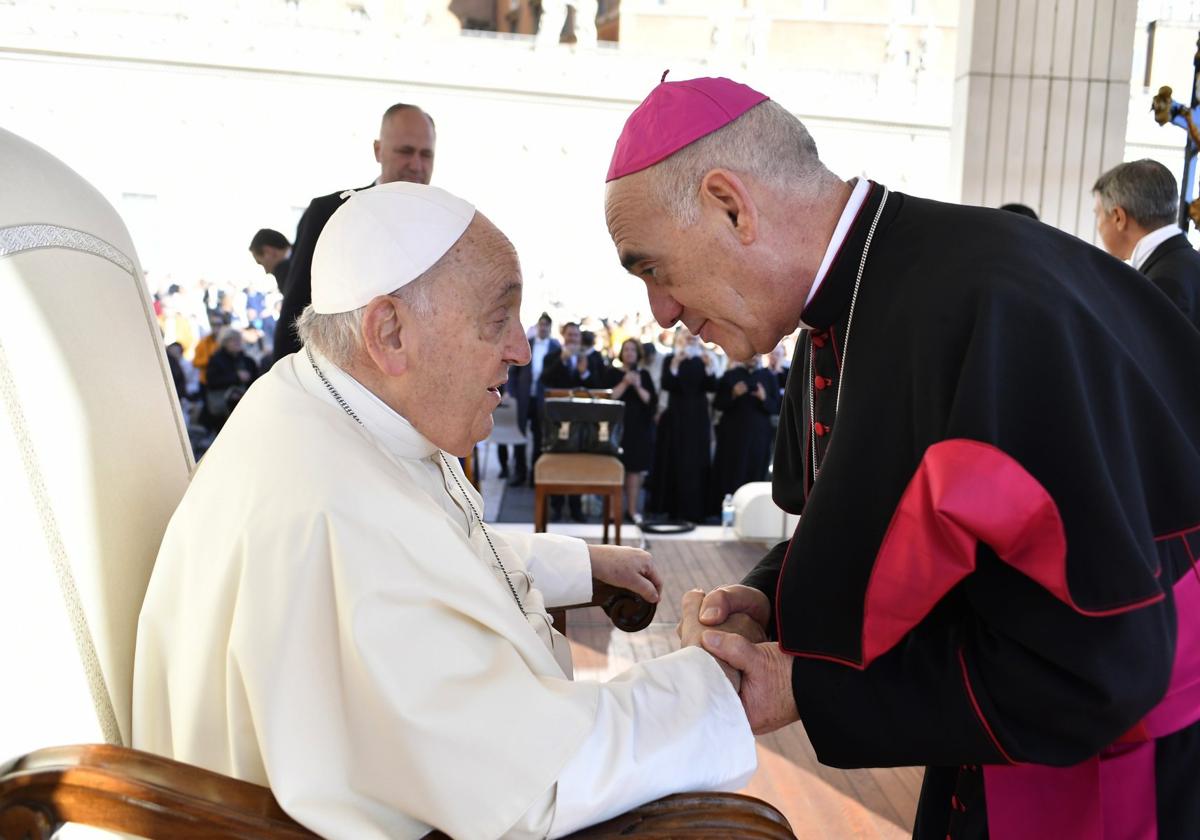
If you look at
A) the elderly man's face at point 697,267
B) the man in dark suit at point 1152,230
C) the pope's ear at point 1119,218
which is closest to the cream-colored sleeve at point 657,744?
the elderly man's face at point 697,267

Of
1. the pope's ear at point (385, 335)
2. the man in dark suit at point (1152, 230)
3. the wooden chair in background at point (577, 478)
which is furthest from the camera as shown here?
the wooden chair in background at point (577, 478)

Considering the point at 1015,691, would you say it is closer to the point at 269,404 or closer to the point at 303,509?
the point at 303,509

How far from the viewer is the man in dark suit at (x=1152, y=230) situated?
398 cm

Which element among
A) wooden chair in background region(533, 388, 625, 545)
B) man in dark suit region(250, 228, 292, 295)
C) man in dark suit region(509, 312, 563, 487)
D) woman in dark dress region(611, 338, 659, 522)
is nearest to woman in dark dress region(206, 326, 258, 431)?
man in dark suit region(509, 312, 563, 487)

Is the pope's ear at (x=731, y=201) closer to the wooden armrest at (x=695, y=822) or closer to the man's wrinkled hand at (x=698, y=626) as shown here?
the man's wrinkled hand at (x=698, y=626)

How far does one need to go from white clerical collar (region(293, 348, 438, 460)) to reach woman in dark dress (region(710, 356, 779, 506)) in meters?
8.12

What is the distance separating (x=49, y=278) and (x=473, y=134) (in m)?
18.4

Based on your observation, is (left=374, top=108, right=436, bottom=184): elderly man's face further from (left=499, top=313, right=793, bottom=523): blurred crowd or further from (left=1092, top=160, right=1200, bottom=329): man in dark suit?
(left=499, top=313, right=793, bottom=523): blurred crowd

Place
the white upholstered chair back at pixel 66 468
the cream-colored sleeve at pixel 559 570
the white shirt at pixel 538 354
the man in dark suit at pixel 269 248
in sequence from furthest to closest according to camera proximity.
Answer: the white shirt at pixel 538 354 < the man in dark suit at pixel 269 248 < the cream-colored sleeve at pixel 559 570 < the white upholstered chair back at pixel 66 468

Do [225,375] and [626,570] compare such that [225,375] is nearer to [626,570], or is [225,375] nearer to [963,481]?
[626,570]

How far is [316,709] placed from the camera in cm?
124

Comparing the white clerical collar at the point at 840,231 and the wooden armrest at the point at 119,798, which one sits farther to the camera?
the white clerical collar at the point at 840,231

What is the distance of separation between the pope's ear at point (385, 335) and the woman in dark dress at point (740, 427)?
26.9 ft

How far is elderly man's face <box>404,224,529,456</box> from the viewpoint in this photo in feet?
4.89
